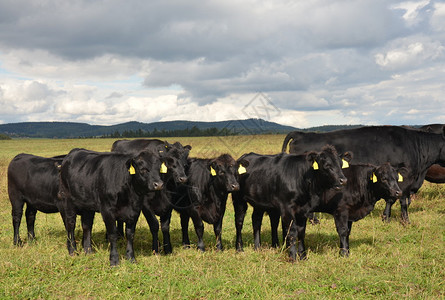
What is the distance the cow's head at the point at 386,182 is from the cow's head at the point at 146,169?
172 inches

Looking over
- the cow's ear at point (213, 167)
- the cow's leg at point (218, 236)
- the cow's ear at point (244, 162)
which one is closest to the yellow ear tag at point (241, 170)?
the cow's ear at point (244, 162)

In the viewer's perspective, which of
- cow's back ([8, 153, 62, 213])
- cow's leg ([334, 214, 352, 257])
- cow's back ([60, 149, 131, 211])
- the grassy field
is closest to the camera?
the grassy field

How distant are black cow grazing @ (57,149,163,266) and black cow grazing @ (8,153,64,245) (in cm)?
82

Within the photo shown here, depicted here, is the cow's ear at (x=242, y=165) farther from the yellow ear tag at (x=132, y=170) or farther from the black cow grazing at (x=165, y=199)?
the yellow ear tag at (x=132, y=170)

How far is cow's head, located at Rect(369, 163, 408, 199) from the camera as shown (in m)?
7.74

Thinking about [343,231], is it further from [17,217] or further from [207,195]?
[17,217]

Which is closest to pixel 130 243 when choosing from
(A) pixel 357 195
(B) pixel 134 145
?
(A) pixel 357 195

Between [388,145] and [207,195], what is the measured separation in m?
6.13

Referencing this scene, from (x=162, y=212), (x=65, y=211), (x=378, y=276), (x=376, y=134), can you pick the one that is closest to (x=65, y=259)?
(x=65, y=211)

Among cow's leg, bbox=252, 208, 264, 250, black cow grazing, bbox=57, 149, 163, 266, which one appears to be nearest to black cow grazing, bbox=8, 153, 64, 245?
black cow grazing, bbox=57, 149, 163, 266

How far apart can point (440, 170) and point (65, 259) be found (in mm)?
11663

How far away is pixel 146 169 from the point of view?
6.60m

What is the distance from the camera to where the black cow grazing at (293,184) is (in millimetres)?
7098

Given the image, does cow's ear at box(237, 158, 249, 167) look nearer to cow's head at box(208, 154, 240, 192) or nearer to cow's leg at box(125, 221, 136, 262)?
cow's head at box(208, 154, 240, 192)
